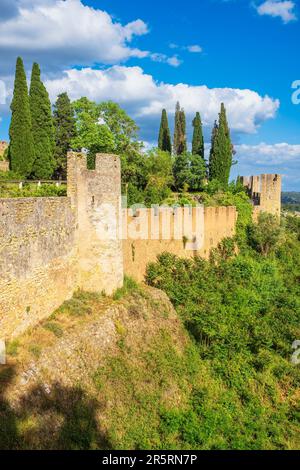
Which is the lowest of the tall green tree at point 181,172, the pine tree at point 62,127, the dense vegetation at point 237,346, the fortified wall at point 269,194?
the dense vegetation at point 237,346

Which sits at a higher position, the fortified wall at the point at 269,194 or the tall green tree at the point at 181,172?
the tall green tree at the point at 181,172

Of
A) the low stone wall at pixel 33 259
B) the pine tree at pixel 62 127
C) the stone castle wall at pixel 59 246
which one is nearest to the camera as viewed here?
the low stone wall at pixel 33 259

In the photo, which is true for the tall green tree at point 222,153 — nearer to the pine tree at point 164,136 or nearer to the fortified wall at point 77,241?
the pine tree at point 164,136

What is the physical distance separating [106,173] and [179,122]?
30.5m

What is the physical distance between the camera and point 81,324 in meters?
10.1

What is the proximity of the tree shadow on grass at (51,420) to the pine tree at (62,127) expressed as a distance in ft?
70.5

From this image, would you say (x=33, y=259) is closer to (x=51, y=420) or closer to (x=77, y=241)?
(x=77, y=241)

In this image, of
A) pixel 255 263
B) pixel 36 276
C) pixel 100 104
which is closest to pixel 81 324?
pixel 36 276

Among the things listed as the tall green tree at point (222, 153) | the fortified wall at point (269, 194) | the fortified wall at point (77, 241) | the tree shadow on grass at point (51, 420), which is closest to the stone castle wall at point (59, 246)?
the fortified wall at point (77, 241)

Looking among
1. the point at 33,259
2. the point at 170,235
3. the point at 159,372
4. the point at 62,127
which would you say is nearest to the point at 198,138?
the point at 62,127

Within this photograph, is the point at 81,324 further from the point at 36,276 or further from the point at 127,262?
the point at 127,262

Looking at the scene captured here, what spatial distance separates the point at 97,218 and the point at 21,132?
12185 millimetres

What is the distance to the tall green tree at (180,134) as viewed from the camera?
130 ft

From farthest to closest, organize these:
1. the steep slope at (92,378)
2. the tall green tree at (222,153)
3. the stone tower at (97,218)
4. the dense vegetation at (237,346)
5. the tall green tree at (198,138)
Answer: the tall green tree at (198,138) → the tall green tree at (222,153) → the stone tower at (97,218) → the dense vegetation at (237,346) → the steep slope at (92,378)
